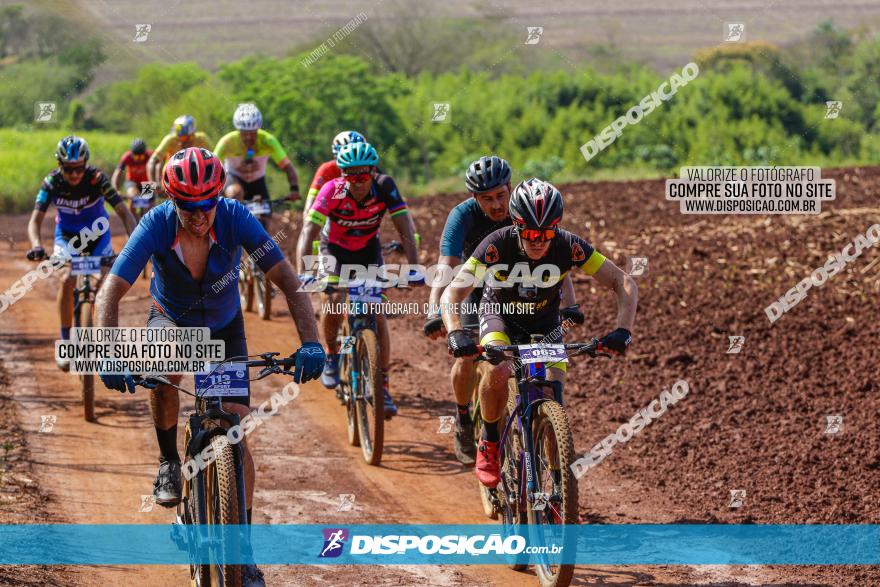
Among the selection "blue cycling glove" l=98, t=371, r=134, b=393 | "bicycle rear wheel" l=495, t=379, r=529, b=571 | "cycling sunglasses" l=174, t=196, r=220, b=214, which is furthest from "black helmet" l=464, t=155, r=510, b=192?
"blue cycling glove" l=98, t=371, r=134, b=393

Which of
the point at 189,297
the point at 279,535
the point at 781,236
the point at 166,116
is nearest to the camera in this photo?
the point at 189,297

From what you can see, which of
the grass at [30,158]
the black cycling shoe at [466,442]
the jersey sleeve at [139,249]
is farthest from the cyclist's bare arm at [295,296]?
the grass at [30,158]

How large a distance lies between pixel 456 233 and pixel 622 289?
5.95ft

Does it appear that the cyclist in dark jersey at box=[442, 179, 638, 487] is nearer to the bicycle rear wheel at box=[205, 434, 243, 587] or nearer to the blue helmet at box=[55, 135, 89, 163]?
the bicycle rear wheel at box=[205, 434, 243, 587]

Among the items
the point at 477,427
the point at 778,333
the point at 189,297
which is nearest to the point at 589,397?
the point at 778,333

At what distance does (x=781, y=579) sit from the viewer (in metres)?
→ 7.52

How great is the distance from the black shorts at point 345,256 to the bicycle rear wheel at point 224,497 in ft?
15.9

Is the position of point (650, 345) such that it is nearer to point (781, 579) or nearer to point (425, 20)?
point (781, 579)

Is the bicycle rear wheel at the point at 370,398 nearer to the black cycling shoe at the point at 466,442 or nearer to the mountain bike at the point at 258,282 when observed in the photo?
the black cycling shoe at the point at 466,442

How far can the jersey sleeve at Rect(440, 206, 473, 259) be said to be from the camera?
28.8 feet

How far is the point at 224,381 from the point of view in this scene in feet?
21.1

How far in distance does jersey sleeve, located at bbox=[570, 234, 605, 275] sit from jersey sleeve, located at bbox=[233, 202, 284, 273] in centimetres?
212

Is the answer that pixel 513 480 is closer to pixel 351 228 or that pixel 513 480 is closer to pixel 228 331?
Answer: pixel 228 331

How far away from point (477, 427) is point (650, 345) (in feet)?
16.3
